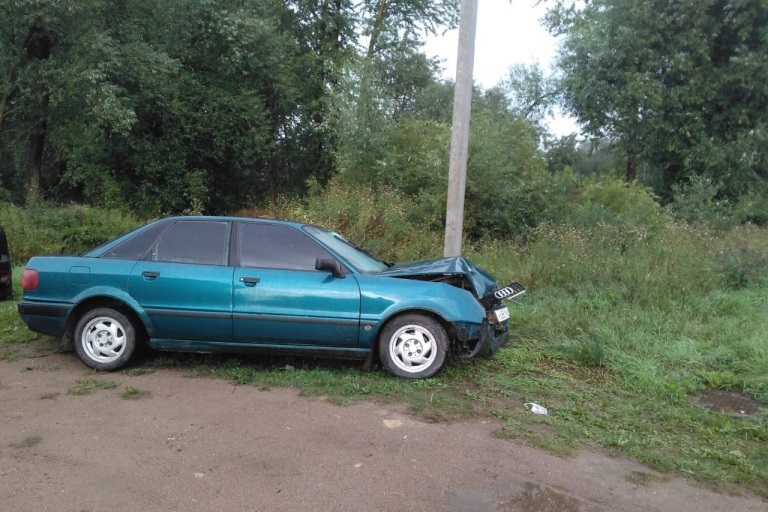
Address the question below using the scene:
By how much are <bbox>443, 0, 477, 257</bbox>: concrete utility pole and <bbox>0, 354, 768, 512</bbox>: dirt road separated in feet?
12.6

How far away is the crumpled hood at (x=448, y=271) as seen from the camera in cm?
588

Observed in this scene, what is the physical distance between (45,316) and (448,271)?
389 cm

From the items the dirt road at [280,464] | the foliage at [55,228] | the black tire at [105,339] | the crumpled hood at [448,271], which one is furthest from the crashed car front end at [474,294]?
the foliage at [55,228]

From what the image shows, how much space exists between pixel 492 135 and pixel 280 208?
5110mm

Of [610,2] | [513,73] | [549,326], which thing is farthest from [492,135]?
[513,73]

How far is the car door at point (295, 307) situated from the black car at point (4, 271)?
4.33 metres

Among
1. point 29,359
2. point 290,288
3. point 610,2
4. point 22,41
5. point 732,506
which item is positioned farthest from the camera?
point 610,2

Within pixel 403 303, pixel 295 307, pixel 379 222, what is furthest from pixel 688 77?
pixel 295 307

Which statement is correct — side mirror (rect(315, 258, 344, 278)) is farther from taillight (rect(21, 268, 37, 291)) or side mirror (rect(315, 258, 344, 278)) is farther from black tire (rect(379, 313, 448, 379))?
taillight (rect(21, 268, 37, 291))

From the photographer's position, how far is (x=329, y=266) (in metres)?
5.50

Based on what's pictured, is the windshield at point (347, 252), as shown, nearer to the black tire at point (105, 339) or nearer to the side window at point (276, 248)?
the side window at point (276, 248)

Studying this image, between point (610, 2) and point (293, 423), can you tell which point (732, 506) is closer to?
point (293, 423)

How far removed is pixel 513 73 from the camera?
30844mm

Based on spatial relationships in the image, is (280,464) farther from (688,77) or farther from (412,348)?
(688,77)
